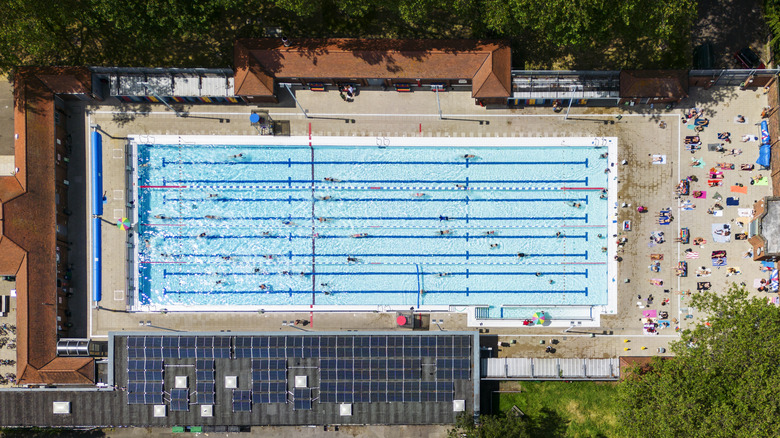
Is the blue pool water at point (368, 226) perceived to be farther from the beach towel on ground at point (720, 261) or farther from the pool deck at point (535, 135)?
the beach towel on ground at point (720, 261)

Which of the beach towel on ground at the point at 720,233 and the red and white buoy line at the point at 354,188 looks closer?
the beach towel on ground at the point at 720,233

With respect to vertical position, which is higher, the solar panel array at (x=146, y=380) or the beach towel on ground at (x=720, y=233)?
the beach towel on ground at (x=720, y=233)

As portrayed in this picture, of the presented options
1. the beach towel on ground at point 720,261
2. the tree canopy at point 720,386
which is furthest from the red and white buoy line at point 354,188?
the tree canopy at point 720,386

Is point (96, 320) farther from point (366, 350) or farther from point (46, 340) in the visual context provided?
point (366, 350)

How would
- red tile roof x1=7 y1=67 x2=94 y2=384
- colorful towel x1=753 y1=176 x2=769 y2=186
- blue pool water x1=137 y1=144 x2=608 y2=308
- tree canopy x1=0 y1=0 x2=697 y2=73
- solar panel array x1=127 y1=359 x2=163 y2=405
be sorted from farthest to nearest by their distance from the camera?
blue pool water x1=137 y1=144 x2=608 y2=308 → colorful towel x1=753 y1=176 x2=769 y2=186 → tree canopy x1=0 y1=0 x2=697 y2=73 → red tile roof x1=7 y1=67 x2=94 y2=384 → solar panel array x1=127 y1=359 x2=163 y2=405

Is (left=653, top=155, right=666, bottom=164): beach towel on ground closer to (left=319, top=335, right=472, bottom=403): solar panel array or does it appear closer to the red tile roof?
(left=319, top=335, right=472, bottom=403): solar panel array

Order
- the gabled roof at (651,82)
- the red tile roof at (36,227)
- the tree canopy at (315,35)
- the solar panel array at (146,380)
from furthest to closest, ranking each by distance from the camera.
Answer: the tree canopy at (315,35) < the gabled roof at (651,82) < the red tile roof at (36,227) < the solar panel array at (146,380)

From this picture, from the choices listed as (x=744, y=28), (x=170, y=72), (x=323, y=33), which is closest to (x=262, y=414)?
(x=170, y=72)

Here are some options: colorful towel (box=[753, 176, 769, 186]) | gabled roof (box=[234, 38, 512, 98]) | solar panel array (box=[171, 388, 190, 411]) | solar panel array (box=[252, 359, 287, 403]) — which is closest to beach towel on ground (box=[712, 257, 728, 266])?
colorful towel (box=[753, 176, 769, 186])

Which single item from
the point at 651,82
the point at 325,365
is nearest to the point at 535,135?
the point at 651,82
